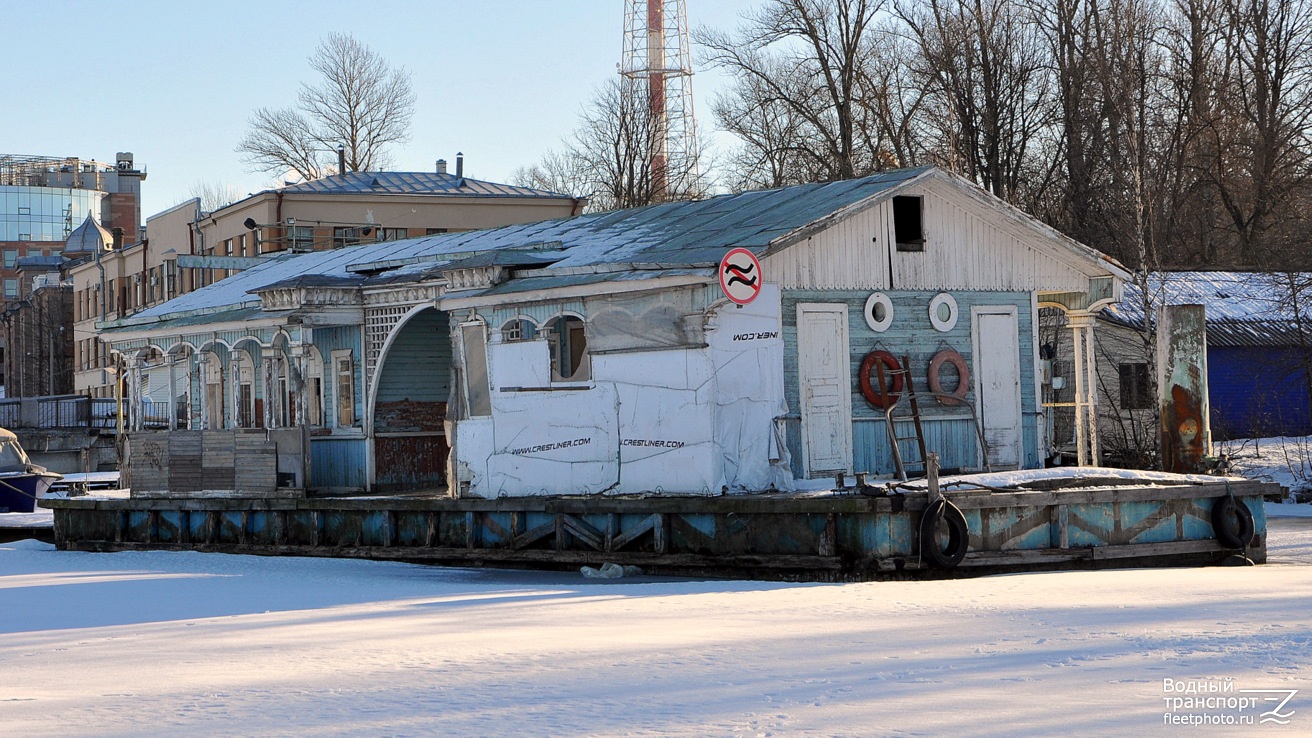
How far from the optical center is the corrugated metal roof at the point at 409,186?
178ft

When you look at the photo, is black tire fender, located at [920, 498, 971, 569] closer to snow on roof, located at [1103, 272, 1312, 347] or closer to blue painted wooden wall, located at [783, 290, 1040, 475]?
blue painted wooden wall, located at [783, 290, 1040, 475]

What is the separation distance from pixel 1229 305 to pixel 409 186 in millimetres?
28109

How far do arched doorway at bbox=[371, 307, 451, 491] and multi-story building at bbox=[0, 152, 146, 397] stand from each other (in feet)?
220

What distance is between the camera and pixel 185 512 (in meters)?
24.9

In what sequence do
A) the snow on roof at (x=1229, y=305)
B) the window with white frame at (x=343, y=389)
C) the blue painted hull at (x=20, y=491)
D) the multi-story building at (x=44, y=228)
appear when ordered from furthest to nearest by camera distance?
1. the multi-story building at (x=44, y=228)
2. the blue painted hull at (x=20, y=491)
3. the snow on roof at (x=1229, y=305)
4. the window with white frame at (x=343, y=389)

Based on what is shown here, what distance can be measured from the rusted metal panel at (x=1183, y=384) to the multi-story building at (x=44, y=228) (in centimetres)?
7612

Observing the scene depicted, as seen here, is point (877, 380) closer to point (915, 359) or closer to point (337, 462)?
point (915, 359)

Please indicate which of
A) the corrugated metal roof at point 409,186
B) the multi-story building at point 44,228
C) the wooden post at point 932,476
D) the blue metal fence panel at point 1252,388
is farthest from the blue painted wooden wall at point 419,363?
the multi-story building at point 44,228

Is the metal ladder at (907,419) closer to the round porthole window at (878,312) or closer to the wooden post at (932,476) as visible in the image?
the round porthole window at (878,312)

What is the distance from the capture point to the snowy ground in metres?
8.65

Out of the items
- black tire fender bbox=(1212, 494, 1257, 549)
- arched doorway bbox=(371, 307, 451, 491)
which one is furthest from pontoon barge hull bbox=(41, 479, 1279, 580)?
arched doorway bbox=(371, 307, 451, 491)

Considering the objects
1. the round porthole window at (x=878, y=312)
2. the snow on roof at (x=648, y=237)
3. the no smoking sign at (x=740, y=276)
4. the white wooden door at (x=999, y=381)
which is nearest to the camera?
the no smoking sign at (x=740, y=276)

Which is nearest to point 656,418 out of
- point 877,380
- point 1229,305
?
point 877,380

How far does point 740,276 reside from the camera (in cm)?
1778
